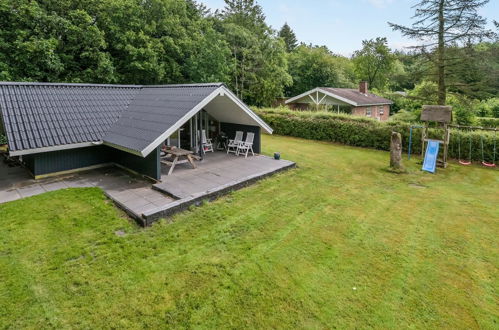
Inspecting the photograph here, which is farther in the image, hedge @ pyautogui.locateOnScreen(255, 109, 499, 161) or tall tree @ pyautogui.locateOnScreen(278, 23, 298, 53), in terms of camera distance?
tall tree @ pyautogui.locateOnScreen(278, 23, 298, 53)

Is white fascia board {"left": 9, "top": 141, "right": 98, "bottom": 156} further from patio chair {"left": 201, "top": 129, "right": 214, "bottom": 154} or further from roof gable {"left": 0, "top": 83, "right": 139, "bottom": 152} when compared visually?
patio chair {"left": 201, "top": 129, "right": 214, "bottom": 154}

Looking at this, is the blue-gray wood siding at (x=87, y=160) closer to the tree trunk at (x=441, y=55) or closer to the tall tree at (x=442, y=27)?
the tree trunk at (x=441, y=55)

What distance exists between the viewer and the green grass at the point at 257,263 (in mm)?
3459

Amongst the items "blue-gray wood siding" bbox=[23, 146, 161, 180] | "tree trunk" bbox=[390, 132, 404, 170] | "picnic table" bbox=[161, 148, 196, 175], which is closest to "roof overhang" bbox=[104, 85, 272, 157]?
"blue-gray wood siding" bbox=[23, 146, 161, 180]

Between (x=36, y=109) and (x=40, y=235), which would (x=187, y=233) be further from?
(x=36, y=109)

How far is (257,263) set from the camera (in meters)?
4.47

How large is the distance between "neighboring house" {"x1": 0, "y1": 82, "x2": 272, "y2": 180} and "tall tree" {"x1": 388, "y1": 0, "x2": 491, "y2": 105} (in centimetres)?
1068

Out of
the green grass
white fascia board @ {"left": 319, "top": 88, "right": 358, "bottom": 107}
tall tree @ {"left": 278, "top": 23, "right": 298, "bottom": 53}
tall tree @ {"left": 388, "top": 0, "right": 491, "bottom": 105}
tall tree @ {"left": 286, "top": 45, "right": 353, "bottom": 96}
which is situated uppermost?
tall tree @ {"left": 278, "top": 23, "right": 298, "bottom": 53}

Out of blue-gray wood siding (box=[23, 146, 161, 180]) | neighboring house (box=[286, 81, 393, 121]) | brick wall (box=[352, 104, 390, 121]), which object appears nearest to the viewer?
blue-gray wood siding (box=[23, 146, 161, 180])

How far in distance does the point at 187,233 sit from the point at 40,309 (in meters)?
2.42

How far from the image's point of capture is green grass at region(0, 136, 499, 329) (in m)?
3.46

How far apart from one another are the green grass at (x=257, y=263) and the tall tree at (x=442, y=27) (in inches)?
390

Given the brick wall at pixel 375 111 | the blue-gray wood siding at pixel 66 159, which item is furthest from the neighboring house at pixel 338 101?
the blue-gray wood siding at pixel 66 159

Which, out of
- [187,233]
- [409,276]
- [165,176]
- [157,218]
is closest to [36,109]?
[165,176]
